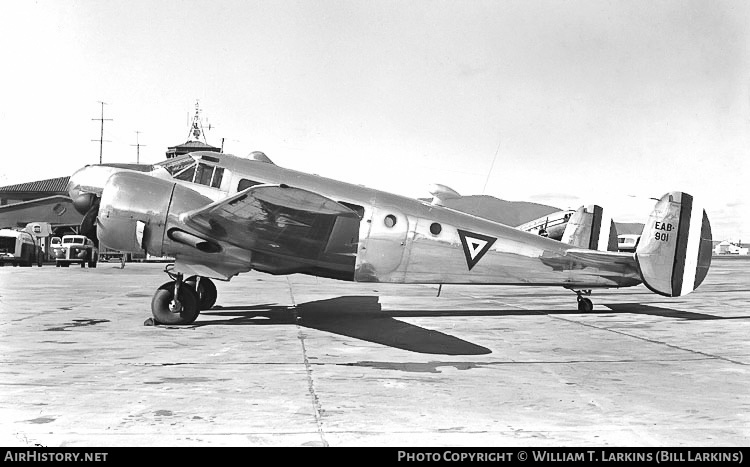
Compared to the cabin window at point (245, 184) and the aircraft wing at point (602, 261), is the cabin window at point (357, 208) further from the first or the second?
the aircraft wing at point (602, 261)

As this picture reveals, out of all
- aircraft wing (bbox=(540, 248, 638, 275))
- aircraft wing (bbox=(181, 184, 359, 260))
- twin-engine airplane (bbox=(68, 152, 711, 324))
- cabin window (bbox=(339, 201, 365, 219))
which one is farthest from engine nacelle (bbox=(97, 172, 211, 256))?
aircraft wing (bbox=(540, 248, 638, 275))

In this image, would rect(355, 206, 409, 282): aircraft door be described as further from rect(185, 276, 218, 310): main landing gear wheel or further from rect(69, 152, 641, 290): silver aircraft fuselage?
rect(185, 276, 218, 310): main landing gear wheel

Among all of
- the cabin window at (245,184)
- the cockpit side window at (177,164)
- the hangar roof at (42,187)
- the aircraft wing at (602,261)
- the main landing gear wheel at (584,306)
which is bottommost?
the main landing gear wheel at (584,306)

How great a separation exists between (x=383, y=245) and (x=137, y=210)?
4478mm

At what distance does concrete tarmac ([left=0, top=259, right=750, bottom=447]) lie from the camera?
483cm

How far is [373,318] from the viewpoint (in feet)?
43.8

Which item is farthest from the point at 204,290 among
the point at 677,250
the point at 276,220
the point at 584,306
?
the point at 677,250

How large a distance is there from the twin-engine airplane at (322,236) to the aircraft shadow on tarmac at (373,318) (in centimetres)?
93

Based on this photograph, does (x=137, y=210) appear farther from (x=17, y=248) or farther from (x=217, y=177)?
(x=17, y=248)

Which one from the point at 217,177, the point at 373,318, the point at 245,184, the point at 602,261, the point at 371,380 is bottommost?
the point at 373,318

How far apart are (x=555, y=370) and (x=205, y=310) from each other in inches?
346

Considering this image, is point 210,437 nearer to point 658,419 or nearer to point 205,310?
point 658,419

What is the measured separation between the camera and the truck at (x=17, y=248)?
1618 inches

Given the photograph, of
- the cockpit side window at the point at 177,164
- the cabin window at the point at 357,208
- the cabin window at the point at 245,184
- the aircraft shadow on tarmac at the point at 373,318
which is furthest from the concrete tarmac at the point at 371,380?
the cockpit side window at the point at 177,164
